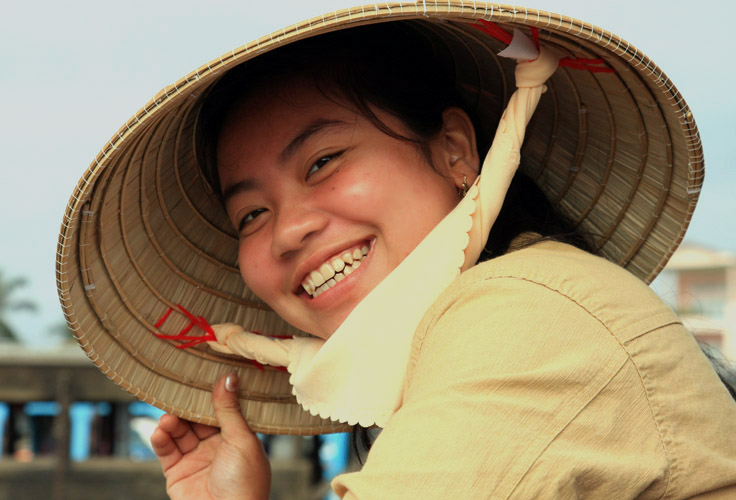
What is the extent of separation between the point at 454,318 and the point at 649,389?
20cm

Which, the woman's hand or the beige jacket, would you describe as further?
the woman's hand

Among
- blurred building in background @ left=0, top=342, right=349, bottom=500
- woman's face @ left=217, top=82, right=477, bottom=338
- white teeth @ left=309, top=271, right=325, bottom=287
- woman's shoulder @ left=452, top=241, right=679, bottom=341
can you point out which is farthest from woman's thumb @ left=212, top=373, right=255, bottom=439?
blurred building in background @ left=0, top=342, right=349, bottom=500

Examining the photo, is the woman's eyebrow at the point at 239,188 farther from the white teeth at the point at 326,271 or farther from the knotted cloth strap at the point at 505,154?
the knotted cloth strap at the point at 505,154

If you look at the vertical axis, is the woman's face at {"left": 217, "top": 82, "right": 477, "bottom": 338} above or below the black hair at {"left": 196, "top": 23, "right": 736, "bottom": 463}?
below

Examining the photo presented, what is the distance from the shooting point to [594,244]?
1.30 meters

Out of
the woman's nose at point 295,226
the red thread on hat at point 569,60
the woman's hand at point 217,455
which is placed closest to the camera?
the red thread on hat at point 569,60

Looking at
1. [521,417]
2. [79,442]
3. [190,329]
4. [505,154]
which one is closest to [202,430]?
[190,329]

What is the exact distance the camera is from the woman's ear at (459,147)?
121 centimetres

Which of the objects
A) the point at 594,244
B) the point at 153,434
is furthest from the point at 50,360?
the point at 594,244

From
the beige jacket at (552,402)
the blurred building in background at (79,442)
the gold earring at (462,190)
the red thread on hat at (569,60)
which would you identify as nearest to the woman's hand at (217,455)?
the gold earring at (462,190)

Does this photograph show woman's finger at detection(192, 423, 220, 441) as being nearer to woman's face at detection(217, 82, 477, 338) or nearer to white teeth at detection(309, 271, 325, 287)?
woman's face at detection(217, 82, 477, 338)

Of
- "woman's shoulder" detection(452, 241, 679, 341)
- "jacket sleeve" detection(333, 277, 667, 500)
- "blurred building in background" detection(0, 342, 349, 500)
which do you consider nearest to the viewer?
"jacket sleeve" detection(333, 277, 667, 500)

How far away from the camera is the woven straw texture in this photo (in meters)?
1.06

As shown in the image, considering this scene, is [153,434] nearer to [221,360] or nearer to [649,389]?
[221,360]
